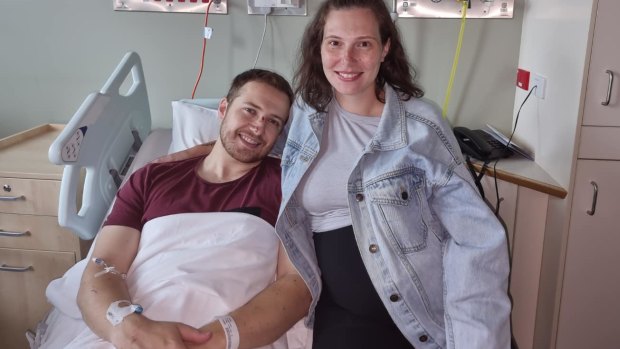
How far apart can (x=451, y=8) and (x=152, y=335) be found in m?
1.67

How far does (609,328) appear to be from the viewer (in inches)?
76.7

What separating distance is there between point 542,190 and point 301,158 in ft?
2.80

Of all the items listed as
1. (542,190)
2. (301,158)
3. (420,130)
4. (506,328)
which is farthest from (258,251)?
(542,190)

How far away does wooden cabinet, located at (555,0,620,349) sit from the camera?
5.59ft

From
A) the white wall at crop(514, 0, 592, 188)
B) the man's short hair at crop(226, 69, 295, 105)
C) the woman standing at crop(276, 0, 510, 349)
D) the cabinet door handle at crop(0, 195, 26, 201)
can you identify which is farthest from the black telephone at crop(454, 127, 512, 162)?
the cabinet door handle at crop(0, 195, 26, 201)

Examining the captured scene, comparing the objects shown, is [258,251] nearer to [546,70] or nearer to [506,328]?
[506,328]

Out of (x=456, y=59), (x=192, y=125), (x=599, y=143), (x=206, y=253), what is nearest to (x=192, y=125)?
(x=192, y=125)

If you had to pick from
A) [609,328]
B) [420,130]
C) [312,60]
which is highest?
[312,60]

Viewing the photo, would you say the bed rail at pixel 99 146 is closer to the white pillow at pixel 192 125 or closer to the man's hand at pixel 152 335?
the white pillow at pixel 192 125

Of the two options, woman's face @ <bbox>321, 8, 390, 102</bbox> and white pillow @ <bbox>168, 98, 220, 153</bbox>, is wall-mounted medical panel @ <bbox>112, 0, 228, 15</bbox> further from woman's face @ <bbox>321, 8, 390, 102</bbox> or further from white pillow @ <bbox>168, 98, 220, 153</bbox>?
woman's face @ <bbox>321, 8, 390, 102</bbox>

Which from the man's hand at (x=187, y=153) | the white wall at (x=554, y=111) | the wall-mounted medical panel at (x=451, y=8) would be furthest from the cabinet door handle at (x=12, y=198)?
the white wall at (x=554, y=111)

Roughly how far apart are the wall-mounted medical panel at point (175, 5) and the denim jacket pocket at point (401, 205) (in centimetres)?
129

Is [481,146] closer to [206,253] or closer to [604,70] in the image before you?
[604,70]

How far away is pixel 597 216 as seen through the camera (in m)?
1.84
